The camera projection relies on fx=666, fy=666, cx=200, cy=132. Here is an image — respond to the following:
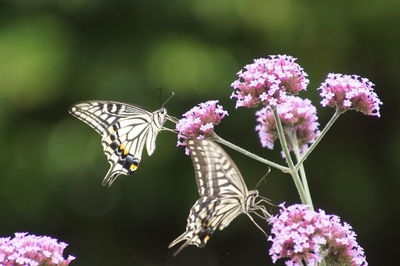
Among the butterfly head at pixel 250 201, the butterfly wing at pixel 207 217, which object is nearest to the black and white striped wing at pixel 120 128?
the butterfly wing at pixel 207 217

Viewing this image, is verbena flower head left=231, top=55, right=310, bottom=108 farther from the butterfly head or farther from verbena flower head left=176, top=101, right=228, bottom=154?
Result: the butterfly head

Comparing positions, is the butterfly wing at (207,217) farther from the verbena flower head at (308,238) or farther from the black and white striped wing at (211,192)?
the verbena flower head at (308,238)

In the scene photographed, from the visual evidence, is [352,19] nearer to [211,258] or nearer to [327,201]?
[327,201]

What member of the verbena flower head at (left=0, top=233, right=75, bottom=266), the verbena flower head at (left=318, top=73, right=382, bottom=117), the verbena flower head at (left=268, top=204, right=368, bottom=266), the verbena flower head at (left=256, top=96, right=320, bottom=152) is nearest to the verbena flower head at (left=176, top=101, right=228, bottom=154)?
the verbena flower head at (left=256, top=96, right=320, bottom=152)

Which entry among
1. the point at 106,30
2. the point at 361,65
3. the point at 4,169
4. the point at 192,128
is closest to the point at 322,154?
the point at 361,65

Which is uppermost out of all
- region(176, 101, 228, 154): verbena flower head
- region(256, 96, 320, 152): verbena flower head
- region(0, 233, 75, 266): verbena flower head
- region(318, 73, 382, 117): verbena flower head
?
region(318, 73, 382, 117): verbena flower head

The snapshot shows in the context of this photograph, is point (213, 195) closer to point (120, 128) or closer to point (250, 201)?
point (250, 201)
